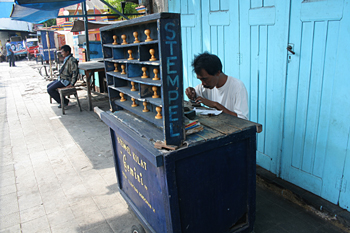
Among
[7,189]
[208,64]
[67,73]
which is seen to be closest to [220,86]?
[208,64]

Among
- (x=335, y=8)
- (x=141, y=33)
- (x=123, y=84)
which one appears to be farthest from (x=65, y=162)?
(x=335, y=8)

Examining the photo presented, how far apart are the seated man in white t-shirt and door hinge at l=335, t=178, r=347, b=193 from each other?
113cm

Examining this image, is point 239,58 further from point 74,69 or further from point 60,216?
point 74,69

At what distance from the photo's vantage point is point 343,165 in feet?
8.23

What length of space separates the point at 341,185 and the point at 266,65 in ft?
5.00

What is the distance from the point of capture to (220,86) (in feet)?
9.00

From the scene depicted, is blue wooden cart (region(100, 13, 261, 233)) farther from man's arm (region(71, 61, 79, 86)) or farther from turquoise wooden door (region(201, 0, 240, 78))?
man's arm (region(71, 61, 79, 86))

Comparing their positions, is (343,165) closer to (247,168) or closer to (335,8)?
(247,168)

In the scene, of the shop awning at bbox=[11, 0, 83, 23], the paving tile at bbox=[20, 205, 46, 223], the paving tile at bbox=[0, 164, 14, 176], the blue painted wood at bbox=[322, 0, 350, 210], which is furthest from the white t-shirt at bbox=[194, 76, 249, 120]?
the shop awning at bbox=[11, 0, 83, 23]

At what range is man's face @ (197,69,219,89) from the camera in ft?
8.20

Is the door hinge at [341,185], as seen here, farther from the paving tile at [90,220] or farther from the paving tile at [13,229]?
the paving tile at [13,229]

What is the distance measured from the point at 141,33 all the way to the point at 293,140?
208 centimetres

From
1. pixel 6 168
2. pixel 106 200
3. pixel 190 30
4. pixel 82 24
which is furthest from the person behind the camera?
pixel 82 24

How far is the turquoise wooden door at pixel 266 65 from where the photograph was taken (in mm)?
2912
